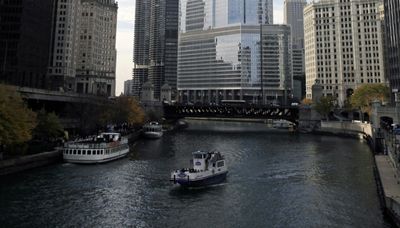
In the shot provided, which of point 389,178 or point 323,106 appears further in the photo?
point 323,106

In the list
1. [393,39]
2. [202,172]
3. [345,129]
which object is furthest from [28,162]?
[393,39]

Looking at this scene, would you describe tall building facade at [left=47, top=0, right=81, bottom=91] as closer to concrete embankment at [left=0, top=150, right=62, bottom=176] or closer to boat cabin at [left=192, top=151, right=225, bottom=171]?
concrete embankment at [left=0, top=150, right=62, bottom=176]

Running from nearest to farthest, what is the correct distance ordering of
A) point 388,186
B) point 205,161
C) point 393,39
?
1. point 388,186
2. point 205,161
3. point 393,39

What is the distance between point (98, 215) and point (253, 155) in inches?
1956

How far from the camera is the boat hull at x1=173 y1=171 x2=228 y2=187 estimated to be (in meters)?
46.2

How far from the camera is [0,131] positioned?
163 ft

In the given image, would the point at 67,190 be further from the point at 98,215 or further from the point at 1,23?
the point at 1,23

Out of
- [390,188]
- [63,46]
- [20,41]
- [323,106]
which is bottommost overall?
[390,188]

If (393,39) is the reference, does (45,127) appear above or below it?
below

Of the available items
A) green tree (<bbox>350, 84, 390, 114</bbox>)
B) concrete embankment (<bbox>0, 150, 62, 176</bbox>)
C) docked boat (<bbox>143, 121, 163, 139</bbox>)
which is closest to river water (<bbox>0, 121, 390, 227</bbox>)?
concrete embankment (<bbox>0, 150, 62, 176</bbox>)

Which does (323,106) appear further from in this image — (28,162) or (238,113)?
(28,162)

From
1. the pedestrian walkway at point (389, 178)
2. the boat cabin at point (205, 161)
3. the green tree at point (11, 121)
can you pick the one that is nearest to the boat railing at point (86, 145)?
the green tree at point (11, 121)

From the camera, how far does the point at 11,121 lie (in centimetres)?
5150

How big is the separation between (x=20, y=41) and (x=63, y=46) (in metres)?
45.0
